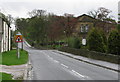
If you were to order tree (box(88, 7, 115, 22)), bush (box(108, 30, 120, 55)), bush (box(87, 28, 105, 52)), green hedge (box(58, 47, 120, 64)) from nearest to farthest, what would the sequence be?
green hedge (box(58, 47, 120, 64))
bush (box(108, 30, 120, 55))
bush (box(87, 28, 105, 52))
tree (box(88, 7, 115, 22))

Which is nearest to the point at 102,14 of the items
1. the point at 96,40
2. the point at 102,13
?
the point at 102,13

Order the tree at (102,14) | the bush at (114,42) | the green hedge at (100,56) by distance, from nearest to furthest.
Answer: the green hedge at (100,56)
the bush at (114,42)
the tree at (102,14)

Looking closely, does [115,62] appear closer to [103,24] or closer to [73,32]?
[103,24]

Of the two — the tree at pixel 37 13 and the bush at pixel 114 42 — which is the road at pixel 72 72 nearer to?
the bush at pixel 114 42

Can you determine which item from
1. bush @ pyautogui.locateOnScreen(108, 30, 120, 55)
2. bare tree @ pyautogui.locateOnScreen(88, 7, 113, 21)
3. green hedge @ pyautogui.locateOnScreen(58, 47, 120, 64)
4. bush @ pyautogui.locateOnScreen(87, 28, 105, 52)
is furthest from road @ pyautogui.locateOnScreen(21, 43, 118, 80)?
bare tree @ pyautogui.locateOnScreen(88, 7, 113, 21)

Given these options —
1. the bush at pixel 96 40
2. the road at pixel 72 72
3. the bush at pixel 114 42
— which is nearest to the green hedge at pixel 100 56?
the bush at pixel 96 40

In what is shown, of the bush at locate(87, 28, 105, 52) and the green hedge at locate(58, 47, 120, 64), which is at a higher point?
the bush at locate(87, 28, 105, 52)

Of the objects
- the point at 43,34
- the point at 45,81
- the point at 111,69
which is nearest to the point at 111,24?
the point at 43,34

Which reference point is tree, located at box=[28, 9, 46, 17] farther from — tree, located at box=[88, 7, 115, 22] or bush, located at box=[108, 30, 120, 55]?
bush, located at box=[108, 30, 120, 55]

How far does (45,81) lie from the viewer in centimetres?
1220

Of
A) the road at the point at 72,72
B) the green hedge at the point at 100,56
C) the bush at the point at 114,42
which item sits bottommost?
the road at the point at 72,72

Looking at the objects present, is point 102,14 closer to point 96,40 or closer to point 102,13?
point 102,13

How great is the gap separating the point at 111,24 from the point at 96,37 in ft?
147

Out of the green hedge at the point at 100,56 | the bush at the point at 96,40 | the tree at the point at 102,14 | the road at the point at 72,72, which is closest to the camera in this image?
the road at the point at 72,72
